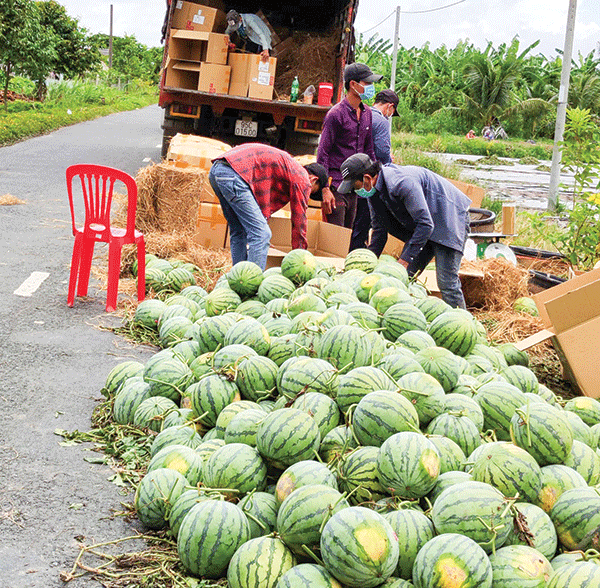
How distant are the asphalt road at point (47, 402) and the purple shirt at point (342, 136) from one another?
8.92 ft

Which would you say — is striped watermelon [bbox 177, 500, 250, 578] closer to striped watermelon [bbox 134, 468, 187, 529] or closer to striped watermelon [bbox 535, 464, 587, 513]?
striped watermelon [bbox 134, 468, 187, 529]

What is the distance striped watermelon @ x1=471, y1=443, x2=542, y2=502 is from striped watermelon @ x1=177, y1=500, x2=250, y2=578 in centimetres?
88

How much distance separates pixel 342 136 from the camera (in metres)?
7.32

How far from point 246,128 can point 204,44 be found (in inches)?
56.7

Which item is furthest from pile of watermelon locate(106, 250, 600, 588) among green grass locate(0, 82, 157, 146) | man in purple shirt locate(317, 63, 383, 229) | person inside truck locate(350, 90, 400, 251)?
green grass locate(0, 82, 157, 146)

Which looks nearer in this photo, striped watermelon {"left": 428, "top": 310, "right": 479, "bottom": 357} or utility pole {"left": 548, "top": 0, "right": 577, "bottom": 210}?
striped watermelon {"left": 428, "top": 310, "right": 479, "bottom": 357}

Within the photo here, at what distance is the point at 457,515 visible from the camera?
229 cm

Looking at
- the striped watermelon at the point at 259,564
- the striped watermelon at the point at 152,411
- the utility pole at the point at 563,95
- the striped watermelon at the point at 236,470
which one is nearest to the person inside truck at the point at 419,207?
the striped watermelon at the point at 152,411

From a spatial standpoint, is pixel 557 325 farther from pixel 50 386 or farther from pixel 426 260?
pixel 50 386

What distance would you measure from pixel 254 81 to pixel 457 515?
9141 millimetres

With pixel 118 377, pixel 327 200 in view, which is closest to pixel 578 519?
pixel 118 377

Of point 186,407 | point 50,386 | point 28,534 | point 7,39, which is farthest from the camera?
point 7,39

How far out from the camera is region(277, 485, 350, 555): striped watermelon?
7.70 ft

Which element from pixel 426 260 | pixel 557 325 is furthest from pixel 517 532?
pixel 426 260
